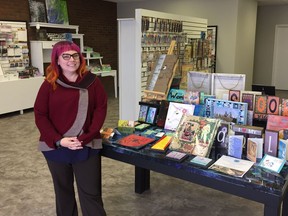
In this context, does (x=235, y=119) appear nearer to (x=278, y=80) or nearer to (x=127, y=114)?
(x=127, y=114)

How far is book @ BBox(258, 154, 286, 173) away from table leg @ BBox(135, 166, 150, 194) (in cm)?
141

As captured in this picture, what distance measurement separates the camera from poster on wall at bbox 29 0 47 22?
7050 mm

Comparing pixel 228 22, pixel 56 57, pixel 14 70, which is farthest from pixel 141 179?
pixel 228 22

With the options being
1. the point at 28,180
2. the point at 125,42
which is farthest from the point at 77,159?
the point at 125,42

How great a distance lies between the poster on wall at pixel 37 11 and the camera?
7050 mm

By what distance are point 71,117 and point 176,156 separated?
70 centimetres

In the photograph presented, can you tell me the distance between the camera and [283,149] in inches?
73.9

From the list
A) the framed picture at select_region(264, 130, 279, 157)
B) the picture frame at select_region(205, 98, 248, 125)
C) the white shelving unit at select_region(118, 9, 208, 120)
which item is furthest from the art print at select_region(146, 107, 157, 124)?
the white shelving unit at select_region(118, 9, 208, 120)

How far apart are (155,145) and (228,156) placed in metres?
0.49

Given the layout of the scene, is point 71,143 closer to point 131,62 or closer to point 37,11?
point 131,62

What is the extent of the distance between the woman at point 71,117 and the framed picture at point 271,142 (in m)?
1.03

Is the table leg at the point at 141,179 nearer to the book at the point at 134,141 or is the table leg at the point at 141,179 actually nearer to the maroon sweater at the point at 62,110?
the book at the point at 134,141

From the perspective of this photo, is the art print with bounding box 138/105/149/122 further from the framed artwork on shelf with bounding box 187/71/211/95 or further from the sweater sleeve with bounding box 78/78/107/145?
the sweater sleeve with bounding box 78/78/107/145

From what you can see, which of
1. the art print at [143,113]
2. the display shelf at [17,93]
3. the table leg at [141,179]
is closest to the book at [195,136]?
the art print at [143,113]
